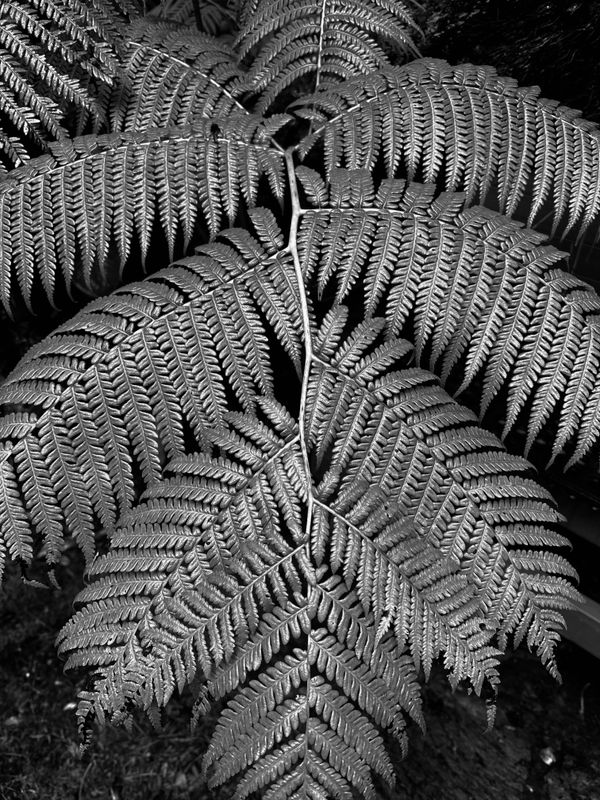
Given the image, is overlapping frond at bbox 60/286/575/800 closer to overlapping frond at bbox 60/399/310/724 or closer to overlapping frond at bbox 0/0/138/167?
overlapping frond at bbox 60/399/310/724

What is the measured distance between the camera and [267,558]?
164cm

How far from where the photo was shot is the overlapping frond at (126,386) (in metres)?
1.64

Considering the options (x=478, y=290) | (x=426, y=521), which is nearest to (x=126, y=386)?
(x=426, y=521)

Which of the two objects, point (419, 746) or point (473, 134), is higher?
point (473, 134)

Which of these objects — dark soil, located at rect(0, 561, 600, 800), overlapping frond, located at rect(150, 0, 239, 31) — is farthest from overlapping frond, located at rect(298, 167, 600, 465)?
dark soil, located at rect(0, 561, 600, 800)

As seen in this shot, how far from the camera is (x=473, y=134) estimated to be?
1.96m

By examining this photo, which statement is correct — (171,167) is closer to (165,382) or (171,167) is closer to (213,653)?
(165,382)

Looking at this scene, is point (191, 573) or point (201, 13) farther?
point (201, 13)

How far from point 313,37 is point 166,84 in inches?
20.4

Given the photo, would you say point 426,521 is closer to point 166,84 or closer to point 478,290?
point 478,290

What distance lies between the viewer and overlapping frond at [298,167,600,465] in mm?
1759

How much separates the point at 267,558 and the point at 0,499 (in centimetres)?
67

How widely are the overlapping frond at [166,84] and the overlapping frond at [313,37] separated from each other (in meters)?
0.11

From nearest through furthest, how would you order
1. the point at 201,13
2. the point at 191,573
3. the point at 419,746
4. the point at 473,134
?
the point at 191,573, the point at 473,134, the point at 419,746, the point at 201,13
